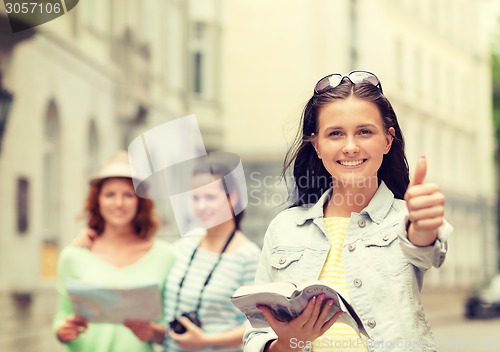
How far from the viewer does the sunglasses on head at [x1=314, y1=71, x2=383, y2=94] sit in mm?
2434

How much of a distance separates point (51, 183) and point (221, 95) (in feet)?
33.5

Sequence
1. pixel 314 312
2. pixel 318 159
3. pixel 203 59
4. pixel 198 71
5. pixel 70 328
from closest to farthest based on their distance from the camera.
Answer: pixel 314 312, pixel 318 159, pixel 70 328, pixel 198 71, pixel 203 59

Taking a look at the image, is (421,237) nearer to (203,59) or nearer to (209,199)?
(209,199)

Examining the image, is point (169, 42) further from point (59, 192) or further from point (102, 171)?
point (102, 171)

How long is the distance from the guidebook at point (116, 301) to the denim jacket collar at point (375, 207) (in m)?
1.51

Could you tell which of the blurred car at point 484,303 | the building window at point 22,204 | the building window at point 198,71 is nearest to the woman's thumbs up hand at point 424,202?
the building window at point 22,204

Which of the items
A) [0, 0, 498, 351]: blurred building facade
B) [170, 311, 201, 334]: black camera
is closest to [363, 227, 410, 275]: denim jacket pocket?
[0, 0, 498, 351]: blurred building facade

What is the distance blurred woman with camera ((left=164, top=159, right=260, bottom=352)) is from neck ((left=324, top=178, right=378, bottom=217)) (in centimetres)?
148

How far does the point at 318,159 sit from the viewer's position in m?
2.58

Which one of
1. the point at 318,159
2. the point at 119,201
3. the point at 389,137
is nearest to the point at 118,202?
the point at 119,201

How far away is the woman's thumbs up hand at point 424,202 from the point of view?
199 centimetres

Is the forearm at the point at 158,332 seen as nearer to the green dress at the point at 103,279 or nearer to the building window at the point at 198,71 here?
the green dress at the point at 103,279

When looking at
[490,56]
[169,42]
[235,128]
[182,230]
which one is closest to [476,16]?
[490,56]

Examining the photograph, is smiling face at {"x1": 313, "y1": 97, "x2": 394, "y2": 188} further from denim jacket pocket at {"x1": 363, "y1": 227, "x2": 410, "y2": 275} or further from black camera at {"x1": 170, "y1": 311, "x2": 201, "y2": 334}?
black camera at {"x1": 170, "y1": 311, "x2": 201, "y2": 334}
